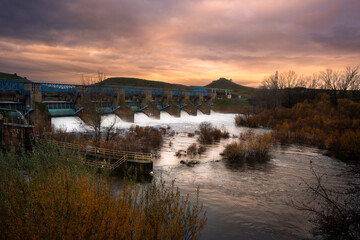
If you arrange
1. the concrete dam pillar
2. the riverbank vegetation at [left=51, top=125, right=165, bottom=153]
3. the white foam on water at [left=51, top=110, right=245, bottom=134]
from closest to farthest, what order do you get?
the riverbank vegetation at [left=51, top=125, right=165, bottom=153] < the concrete dam pillar < the white foam on water at [left=51, top=110, right=245, bottom=134]

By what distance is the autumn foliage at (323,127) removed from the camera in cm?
2120

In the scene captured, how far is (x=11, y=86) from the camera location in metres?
26.7

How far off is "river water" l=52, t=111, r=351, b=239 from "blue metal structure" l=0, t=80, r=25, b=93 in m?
19.3

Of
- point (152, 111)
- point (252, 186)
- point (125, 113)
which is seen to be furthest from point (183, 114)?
point (252, 186)

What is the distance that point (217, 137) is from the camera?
29.3 m

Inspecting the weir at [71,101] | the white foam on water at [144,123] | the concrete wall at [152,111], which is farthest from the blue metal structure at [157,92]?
the concrete wall at [152,111]

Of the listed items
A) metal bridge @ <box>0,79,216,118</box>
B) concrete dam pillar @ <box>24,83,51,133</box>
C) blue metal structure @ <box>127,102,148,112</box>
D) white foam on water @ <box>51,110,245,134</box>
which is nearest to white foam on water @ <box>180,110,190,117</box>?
white foam on water @ <box>51,110,245,134</box>

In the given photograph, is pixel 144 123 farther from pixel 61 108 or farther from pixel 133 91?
pixel 61 108

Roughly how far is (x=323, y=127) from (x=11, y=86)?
39.3 m

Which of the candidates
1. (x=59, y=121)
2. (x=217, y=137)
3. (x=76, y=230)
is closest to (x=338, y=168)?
(x=217, y=137)

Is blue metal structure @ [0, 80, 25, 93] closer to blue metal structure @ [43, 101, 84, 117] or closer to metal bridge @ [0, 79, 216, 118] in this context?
metal bridge @ [0, 79, 216, 118]

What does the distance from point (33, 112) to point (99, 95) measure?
9825mm

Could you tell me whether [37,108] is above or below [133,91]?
below

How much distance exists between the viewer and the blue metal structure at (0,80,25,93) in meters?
25.8
